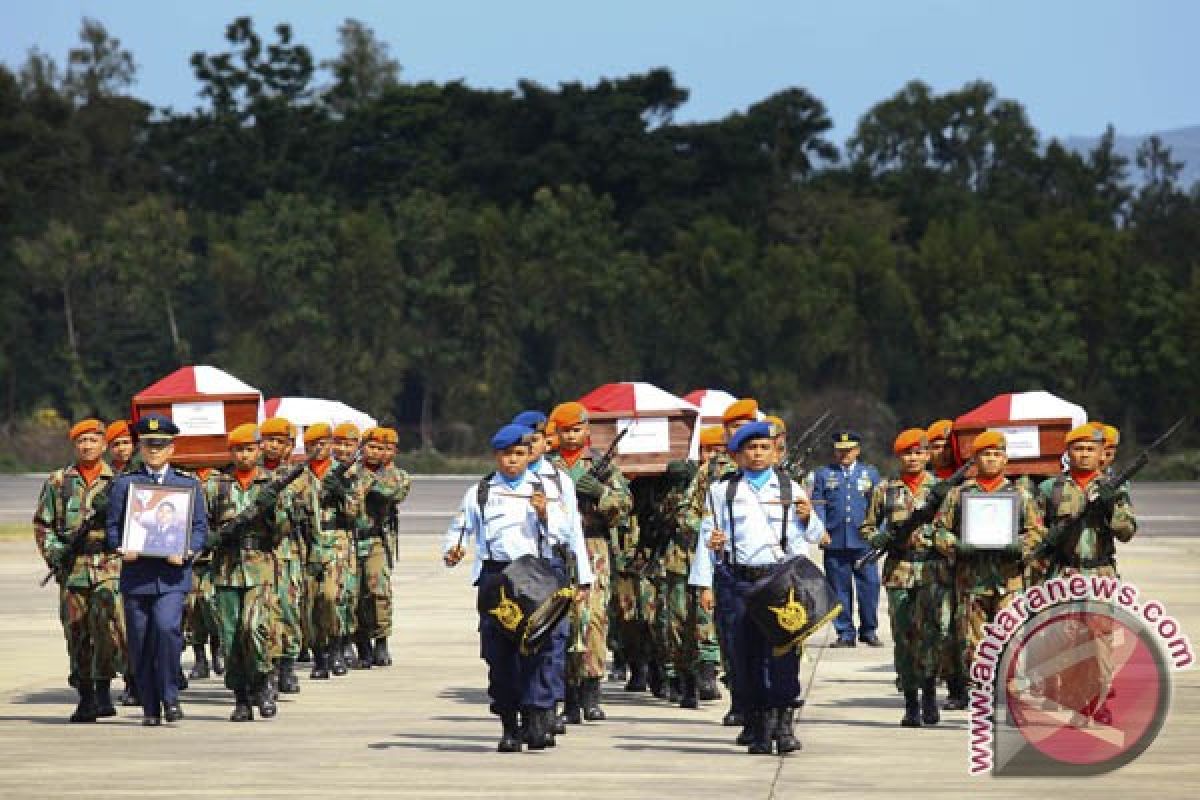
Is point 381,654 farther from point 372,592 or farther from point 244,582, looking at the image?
point 244,582

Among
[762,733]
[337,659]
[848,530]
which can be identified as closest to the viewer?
[762,733]

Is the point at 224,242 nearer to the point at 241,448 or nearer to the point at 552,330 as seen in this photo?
the point at 552,330

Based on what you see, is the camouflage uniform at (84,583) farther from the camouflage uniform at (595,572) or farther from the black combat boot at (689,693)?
the black combat boot at (689,693)

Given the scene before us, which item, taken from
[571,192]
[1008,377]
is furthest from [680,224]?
[1008,377]

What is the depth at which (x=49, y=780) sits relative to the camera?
1272 centimetres

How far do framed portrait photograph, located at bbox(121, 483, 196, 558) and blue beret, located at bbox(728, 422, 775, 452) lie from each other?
136 inches

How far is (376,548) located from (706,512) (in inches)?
207

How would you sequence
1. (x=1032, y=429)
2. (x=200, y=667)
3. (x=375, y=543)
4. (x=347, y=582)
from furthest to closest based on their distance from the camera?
(x=375, y=543) → (x=347, y=582) → (x=200, y=667) → (x=1032, y=429)

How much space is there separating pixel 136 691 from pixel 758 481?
4.96 meters

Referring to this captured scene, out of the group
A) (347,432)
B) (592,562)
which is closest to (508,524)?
(592,562)

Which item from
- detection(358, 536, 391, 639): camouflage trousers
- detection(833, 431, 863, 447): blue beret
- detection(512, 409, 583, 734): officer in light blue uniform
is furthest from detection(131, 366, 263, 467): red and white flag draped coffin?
detection(833, 431, 863, 447): blue beret

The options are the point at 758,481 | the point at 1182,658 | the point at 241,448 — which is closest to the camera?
the point at 758,481

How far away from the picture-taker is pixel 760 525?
45.2 ft

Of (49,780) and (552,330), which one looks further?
(552,330)
